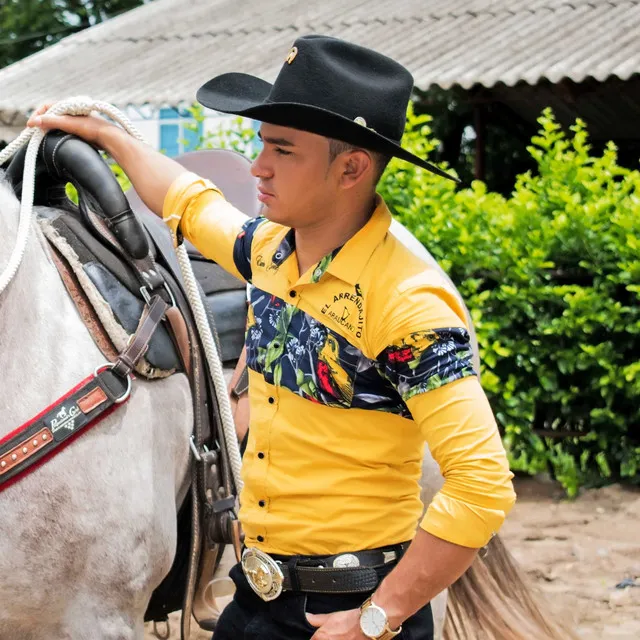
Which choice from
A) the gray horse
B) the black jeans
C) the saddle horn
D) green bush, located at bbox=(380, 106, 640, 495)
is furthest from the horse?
green bush, located at bbox=(380, 106, 640, 495)

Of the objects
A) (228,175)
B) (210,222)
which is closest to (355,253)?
(210,222)

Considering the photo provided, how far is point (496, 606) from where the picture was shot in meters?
2.90

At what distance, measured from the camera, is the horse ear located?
3.08 metres

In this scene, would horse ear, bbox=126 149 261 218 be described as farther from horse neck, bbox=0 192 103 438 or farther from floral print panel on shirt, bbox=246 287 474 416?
floral print panel on shirt, bbox=246 287 474 416

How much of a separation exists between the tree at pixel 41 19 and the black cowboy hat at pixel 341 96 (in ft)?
64.2

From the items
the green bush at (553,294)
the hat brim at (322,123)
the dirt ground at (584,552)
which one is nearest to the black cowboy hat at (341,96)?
the hat brim at (322,123)

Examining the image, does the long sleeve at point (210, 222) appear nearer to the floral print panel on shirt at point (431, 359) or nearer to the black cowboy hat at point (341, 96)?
the black cowboy hat at point (341, 96)

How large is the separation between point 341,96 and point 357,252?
259mm

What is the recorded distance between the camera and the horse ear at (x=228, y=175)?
3084mm

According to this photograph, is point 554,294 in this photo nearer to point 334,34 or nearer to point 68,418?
point 68,418

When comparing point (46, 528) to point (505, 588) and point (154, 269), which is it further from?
point (505, 588)

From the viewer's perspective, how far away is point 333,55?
5.32ft

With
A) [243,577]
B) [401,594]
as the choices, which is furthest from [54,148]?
[401,594]

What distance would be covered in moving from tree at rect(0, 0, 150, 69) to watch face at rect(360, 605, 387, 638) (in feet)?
65.6
